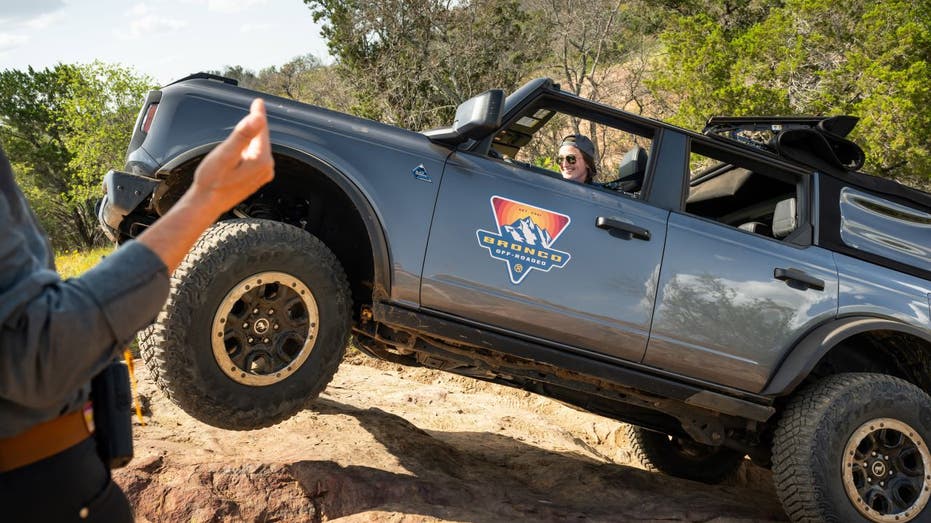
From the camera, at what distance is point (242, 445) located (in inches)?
165

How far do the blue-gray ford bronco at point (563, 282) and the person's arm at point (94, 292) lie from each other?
7.07ft

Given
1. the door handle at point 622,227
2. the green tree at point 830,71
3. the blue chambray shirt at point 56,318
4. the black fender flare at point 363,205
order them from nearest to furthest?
the blue chambray shirt at point 56,318 < the black fender flare at point 363,205 < the door handle at point 622,227 < the green tree at point 830,71

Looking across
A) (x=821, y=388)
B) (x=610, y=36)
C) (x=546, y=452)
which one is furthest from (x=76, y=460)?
(x=610, y=36)

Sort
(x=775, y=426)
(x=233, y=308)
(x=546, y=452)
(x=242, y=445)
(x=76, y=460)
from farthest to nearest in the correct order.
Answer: (x=546, y=452) < (x=775, y=426) < (x=242, y=445) < (x=233, y=308) < (x=76, y=460)

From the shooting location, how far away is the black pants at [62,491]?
1.28 metres

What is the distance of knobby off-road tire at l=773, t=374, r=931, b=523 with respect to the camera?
4.09 m

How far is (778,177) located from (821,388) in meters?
1.18

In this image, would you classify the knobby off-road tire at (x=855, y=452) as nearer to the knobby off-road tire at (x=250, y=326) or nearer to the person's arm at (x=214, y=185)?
the knobby off-road tire at (x=250, y=326)

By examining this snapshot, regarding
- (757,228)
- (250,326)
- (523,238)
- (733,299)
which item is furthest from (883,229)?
(250,326)

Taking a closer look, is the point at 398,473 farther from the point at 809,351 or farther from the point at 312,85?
the point at 312,85

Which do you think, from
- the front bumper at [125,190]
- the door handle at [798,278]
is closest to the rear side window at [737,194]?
the door handle at [798,278]

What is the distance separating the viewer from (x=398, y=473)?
4.05m

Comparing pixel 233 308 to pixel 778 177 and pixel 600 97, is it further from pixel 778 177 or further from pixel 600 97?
pixel 600 97

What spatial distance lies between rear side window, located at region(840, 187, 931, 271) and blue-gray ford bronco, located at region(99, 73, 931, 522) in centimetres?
1
